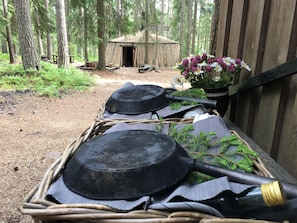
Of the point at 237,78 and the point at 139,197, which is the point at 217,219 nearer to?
the point at 139,197

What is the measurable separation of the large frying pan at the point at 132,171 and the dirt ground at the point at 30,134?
160 cm

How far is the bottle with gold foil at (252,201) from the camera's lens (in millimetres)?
643

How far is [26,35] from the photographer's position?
308 inches

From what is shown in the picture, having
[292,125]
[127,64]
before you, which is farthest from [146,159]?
[127,64]

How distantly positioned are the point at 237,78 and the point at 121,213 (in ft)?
Answer: 8.62

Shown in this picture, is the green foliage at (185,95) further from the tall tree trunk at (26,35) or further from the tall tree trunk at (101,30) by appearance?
the tall tree trunk at (101,30)

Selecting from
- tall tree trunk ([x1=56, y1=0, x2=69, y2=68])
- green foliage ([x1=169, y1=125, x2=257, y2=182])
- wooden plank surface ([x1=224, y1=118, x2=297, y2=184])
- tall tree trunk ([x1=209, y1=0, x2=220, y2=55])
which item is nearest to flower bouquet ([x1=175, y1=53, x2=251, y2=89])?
wooden plank surface ([x1=224, y1=118, x2=297, y2=184])

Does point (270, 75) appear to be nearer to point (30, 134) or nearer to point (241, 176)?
point (241, 176)

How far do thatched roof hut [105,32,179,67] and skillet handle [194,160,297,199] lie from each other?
1874 centimetres

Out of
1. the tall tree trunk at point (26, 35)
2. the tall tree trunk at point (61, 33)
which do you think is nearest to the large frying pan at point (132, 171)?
the tall tree trunk at point (26, 35)

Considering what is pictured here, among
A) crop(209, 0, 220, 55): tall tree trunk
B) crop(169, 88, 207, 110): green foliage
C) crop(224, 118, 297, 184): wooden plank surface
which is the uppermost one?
crop(209, 0, 220, 55): tall tree trunk

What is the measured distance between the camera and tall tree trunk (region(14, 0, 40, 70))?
7.54m

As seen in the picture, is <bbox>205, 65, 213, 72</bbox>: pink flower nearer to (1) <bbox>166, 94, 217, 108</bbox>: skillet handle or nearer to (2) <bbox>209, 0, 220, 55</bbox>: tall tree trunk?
(1) <bbox>166, 94, 217, 108</bbox>: skillet handle

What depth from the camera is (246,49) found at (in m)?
2.72
